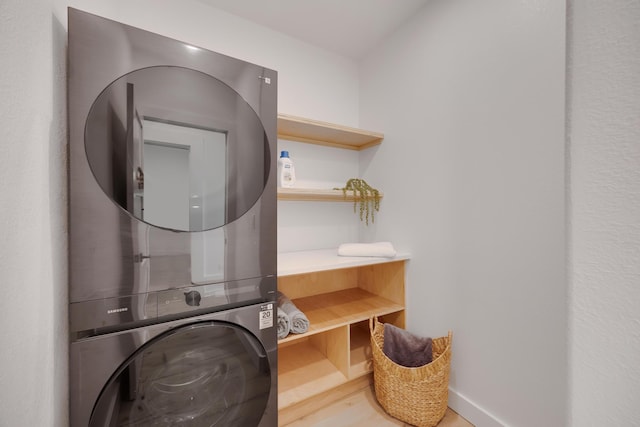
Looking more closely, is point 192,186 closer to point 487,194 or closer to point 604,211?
point 604,211

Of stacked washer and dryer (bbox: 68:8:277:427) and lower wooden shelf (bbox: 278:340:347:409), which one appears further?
lower wooden shelf (bbox: 278:340:347:409)

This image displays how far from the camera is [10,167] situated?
1.51 feet

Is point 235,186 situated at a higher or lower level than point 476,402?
higher

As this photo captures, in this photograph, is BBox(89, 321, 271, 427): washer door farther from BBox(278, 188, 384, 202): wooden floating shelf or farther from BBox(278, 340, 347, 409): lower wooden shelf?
BBox(278, 188, 384, 202): wooden floating shelf

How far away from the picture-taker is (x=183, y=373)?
78 centimetres

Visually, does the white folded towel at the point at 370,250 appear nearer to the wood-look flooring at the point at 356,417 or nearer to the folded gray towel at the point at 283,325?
the folded gray towel at the point at 283,325

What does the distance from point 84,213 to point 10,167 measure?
0.22 meters

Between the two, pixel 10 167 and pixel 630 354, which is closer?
pixel 630 354

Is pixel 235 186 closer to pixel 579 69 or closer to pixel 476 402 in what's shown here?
pixel 579 69

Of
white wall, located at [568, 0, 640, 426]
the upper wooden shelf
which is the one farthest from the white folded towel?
white wall, located at [568, 0, 640, 426]

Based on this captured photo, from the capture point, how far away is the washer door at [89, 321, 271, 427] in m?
0.70

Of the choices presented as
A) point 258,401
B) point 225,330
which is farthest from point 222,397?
point 225,330

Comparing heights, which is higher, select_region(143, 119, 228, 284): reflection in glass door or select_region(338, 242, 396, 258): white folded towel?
select_region(143, 119, 228, 284): reflection in glass door

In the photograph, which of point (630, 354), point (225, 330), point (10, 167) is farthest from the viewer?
point (225, 330)
